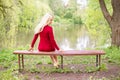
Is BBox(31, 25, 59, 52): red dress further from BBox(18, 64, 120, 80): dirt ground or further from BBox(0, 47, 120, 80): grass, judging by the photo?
BBox(18, 64, 120, 80): dirt ground

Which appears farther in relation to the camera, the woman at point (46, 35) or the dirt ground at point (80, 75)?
the woman at point (46, 35)

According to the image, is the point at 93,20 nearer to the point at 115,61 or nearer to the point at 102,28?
the point at 102,28

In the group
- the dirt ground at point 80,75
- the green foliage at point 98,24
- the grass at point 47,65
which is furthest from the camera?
the green foliage at point 98,24

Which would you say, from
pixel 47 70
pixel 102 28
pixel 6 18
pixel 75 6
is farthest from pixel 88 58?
pixel 75 6

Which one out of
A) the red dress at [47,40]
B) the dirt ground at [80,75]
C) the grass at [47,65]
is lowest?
the dirt ground at [80,75]

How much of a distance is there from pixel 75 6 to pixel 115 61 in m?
42.5

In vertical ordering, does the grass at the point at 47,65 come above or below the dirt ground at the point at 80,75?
above

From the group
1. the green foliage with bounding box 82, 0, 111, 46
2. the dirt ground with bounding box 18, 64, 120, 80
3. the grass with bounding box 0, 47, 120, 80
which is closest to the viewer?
the dirt ground with bounding box 18, 64, 120, 80

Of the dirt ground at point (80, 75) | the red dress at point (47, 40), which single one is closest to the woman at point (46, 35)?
the red dress at point (47, 40)

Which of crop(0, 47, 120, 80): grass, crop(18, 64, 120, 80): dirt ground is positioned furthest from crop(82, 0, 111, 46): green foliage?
crop(18, 64, 120, 80): dirt ground

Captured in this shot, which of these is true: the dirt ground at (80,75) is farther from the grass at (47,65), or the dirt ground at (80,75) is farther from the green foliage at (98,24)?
the green foliage at (98,24)

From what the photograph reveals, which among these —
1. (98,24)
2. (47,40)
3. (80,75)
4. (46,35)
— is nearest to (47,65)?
(47,40)

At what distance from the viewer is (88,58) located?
841 centimetres

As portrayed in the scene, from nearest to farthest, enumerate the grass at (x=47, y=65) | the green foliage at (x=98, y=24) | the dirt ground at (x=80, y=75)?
the dirt ground at (x=80, y=75)
the grass at (x=47, y=65)
the green foliage at (x=98, y=24)
